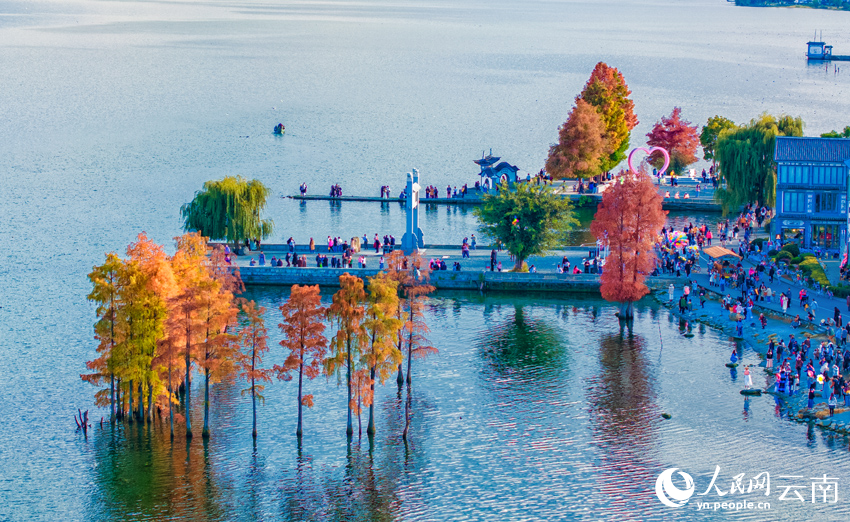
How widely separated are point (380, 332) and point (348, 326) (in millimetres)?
1650

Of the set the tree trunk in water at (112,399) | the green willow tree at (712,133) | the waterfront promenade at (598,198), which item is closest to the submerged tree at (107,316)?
the tree trunk in water at (112,399)

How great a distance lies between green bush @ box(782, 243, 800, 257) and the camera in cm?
8225

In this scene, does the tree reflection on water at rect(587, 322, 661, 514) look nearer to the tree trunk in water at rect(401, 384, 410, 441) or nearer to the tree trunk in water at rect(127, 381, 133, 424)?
the tree trunk in water at rect(401, 384, 410, 441)

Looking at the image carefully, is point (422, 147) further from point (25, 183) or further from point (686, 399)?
point (686, 399)

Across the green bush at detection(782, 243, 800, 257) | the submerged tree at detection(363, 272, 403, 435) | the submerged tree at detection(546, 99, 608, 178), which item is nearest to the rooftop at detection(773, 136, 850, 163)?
the green bush at detection(782, 243, 800, 257)

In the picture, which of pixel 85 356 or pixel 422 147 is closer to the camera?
pixel 85 356

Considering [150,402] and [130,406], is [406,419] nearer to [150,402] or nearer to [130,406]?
[150,402]

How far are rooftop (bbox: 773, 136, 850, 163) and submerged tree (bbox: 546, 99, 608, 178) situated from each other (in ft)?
88.9

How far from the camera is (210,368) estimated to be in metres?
54.6

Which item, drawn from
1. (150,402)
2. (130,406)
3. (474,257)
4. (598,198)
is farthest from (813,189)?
(130,406)

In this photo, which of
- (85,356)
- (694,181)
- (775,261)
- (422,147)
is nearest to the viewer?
(85,356)

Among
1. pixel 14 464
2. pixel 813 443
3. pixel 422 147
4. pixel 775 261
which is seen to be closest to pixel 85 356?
pixel 14 464

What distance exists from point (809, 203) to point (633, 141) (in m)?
73.9

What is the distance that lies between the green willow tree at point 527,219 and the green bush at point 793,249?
16435mm
